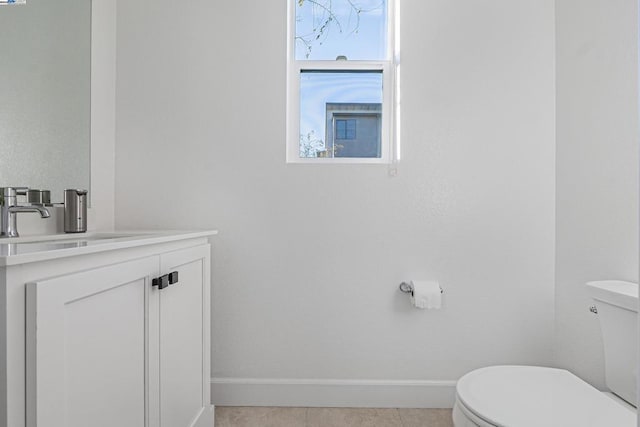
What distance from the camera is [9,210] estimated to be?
1.25 m

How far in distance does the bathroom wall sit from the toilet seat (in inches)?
21.7

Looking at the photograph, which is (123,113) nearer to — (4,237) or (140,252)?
(4,237)

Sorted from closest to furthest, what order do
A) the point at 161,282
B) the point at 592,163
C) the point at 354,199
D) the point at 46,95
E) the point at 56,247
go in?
the point at 56,247
the point at 161,282
the point at 46,95
the point at 592,163
the point at 354,199

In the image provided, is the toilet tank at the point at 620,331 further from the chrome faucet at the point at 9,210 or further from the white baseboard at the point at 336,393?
the chrome faucet at the point at 9,210

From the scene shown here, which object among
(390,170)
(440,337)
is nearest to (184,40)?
(390,170)

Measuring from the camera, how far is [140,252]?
1.10 m

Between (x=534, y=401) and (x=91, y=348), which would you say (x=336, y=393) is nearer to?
(x=534, y=401)

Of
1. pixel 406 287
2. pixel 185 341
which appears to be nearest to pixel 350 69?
pixel 406 287

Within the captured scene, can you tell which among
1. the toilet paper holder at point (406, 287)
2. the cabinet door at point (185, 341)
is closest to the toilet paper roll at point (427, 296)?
the toilet paper holder at point (406, 287)

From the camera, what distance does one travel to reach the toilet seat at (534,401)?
108 centimetres

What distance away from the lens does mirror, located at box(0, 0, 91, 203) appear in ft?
4.31

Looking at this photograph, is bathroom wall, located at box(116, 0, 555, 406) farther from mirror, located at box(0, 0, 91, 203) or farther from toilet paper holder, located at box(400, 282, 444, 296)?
mirror, located at box(0, 0, 91, 203)

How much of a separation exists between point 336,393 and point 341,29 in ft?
5.85

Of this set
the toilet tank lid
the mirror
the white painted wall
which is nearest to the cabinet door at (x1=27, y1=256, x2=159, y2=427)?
the mirror
